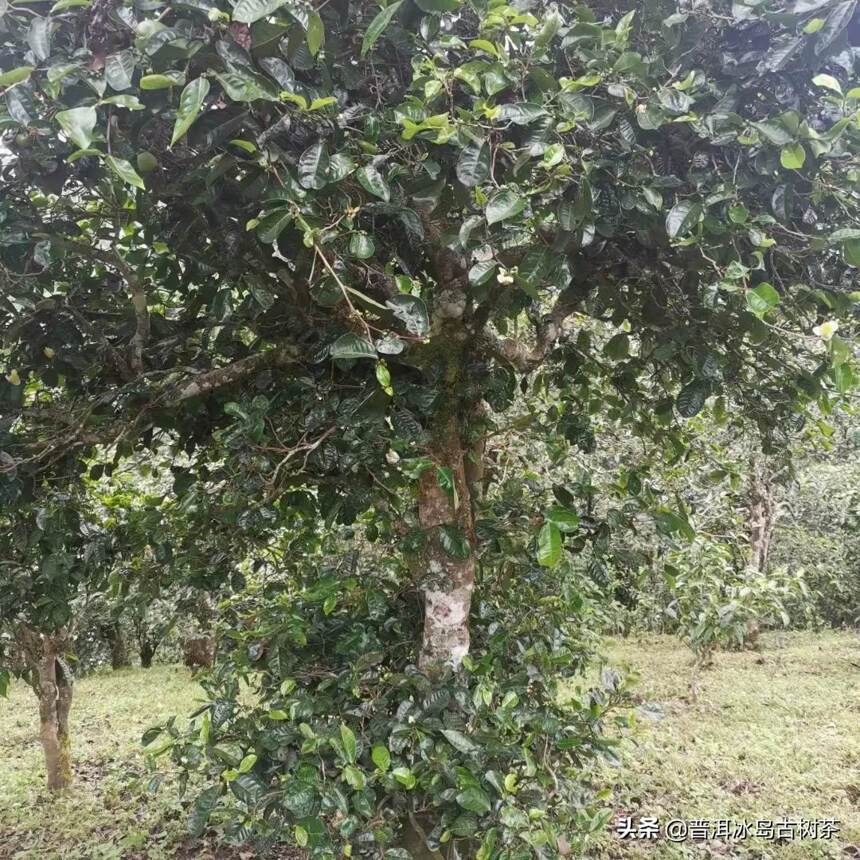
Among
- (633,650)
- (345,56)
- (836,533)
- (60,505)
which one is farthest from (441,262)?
(836,533)

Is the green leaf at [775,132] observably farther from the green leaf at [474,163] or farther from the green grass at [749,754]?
the green grass at [749,754]

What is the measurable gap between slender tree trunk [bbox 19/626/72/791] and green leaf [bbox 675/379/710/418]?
4.06m

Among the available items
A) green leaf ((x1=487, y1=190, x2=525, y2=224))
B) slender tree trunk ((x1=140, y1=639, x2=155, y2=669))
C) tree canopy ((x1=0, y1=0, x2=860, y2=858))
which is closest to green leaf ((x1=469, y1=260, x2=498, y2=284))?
tree canopy ((x1=0, y1=0, x2=860, y2=858))

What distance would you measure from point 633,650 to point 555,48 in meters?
7.94

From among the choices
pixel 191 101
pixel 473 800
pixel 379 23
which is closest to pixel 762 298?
pixel 379 23

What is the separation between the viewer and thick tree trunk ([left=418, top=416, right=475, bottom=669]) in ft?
7.14

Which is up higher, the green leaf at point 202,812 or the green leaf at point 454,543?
the green leaf at point 454,543

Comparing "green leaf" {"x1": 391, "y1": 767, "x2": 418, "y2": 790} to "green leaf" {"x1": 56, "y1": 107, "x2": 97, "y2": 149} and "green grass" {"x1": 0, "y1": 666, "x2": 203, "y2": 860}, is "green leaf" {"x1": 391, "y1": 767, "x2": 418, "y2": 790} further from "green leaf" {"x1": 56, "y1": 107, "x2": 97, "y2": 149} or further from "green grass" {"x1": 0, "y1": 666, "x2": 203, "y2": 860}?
"green leaf" {"x1": 56, "y1": 107, "x2": 97, "y2": 149}

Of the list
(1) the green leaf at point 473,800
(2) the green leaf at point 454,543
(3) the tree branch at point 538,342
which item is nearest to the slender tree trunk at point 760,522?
(3) the tree branch at point 538,342

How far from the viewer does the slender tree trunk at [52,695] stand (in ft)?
14.2

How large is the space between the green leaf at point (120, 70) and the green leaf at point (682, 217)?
1083 millimetres

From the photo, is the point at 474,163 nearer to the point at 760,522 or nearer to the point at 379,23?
the point at 379,23

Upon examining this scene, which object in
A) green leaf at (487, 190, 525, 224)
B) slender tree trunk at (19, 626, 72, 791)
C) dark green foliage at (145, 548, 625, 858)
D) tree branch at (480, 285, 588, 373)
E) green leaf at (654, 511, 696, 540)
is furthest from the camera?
slender tree trunk at (19, 626, 72, 791)

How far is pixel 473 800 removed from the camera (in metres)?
1.72
